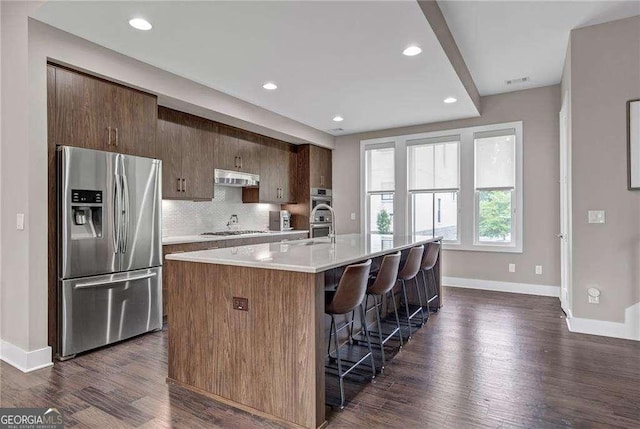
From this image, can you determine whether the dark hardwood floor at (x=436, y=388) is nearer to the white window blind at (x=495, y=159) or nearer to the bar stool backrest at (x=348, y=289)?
the bar stool backrest at (x=348, y=289)

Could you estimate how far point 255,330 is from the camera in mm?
2162

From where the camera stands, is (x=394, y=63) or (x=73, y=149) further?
(x=394, y=63)

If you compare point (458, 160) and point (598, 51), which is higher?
point (598, 51)

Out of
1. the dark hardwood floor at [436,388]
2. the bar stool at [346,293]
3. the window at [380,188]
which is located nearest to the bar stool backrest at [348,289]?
the bar stool at [346,293]

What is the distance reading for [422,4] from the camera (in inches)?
102

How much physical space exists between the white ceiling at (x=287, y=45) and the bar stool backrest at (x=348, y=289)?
1.80 meters

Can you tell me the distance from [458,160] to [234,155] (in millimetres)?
3433

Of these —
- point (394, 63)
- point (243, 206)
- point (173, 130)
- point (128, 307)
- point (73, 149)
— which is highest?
point (394, 63)

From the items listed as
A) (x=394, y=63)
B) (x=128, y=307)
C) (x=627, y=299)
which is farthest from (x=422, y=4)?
Result: (x=128, y=307)

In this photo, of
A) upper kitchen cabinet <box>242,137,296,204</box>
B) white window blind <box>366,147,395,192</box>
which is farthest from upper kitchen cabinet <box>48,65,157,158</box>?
white window blind <box>366,147,395,192</box>

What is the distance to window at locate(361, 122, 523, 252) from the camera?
17.6 feet

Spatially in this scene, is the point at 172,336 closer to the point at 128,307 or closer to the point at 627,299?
the point at 128,307

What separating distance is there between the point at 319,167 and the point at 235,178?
1.98 meters

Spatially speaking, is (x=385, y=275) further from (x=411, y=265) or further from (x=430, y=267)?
(x=430, y=267)
